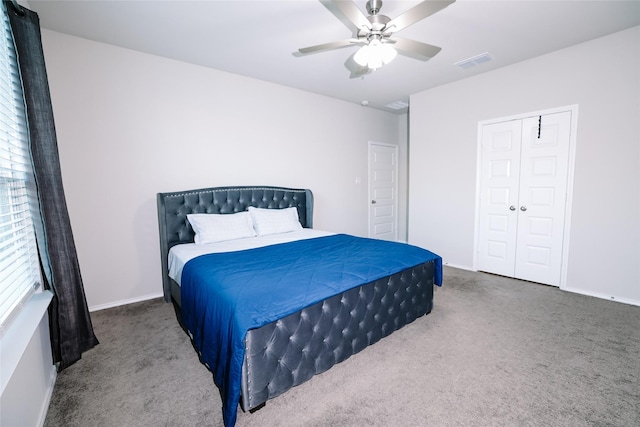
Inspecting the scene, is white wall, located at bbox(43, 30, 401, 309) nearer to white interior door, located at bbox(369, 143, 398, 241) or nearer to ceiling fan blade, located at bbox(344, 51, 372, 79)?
ceiling fan blade, located at bbox(344, 51, 372, 79)

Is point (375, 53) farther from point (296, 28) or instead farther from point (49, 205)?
point (49, 205)

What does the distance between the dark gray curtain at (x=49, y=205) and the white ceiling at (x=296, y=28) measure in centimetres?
76

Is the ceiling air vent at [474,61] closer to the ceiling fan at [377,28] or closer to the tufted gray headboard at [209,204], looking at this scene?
the ceiling fan at [377,28]

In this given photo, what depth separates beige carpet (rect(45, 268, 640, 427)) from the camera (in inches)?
61.2

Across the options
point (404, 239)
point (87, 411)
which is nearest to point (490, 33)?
point (404, 239)

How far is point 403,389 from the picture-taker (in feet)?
5.78

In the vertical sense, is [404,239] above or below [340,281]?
below

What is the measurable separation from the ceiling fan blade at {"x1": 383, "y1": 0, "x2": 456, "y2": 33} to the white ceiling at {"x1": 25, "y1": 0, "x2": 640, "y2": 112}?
0.50 meters

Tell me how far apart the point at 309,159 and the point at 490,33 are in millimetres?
2734

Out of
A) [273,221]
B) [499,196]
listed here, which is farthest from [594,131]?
[273,221]

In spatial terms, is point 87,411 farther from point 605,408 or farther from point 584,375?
point 584,375

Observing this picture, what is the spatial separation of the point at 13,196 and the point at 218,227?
1.68 meters

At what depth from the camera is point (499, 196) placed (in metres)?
3.85

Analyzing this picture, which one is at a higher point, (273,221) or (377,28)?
(377,28)
